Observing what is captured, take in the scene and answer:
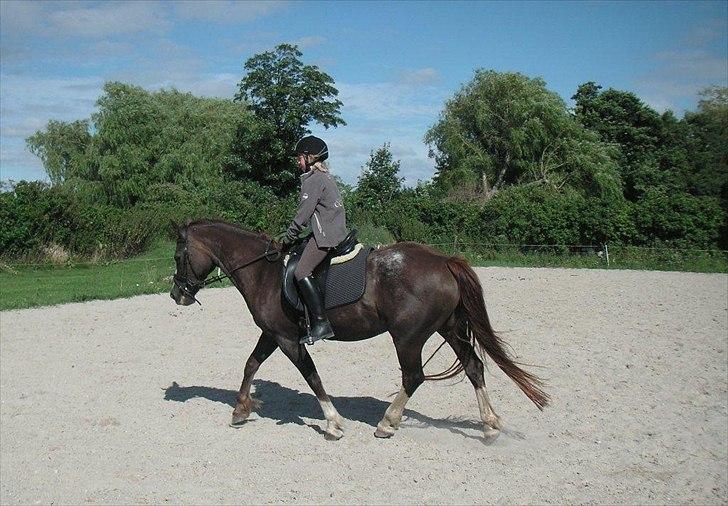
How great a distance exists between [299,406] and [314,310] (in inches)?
69.9

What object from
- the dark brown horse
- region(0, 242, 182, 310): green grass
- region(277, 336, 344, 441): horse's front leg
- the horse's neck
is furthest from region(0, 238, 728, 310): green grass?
region(277, 336, 344, 441): horse's front leg

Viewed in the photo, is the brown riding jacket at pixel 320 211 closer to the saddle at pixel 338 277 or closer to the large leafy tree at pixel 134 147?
the saddle at pixel 338 277

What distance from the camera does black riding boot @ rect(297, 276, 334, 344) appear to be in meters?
6.23

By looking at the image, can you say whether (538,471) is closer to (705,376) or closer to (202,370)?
(705,376)

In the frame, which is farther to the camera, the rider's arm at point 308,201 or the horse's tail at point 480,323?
the horse's tail at point 480,323

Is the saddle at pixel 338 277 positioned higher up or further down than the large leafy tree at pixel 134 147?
further down

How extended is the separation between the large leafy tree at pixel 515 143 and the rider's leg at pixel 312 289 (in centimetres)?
2870

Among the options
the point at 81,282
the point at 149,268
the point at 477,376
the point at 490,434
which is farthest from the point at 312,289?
the point at 149,268

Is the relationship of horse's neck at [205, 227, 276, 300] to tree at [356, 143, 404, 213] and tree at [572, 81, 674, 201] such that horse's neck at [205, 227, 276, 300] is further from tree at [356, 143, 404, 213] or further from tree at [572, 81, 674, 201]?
tree at [572, 81, 674, 201]

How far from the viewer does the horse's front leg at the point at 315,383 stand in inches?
252

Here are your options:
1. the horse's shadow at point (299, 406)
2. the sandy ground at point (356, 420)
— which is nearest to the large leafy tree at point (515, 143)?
the sandy ground at point (356, 420)

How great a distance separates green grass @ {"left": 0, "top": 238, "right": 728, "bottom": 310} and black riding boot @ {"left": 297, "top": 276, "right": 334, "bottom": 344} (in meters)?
9.83

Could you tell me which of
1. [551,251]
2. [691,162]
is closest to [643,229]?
[551,251]

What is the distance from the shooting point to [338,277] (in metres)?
6.37
